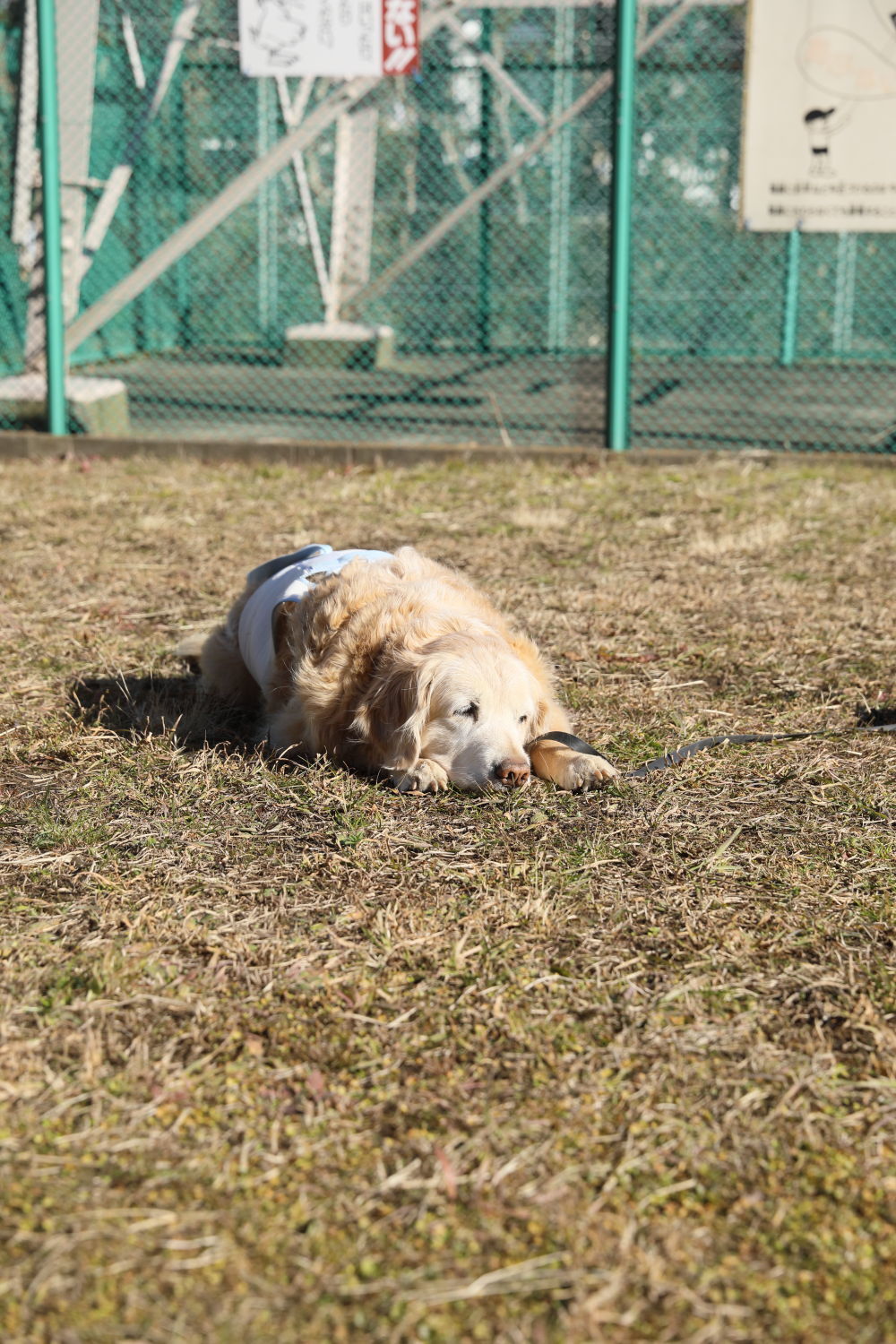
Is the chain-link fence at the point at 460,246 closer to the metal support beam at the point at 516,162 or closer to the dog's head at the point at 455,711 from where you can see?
the metal support beam at the point at 516,162

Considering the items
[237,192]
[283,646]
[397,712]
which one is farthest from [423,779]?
[237,192]

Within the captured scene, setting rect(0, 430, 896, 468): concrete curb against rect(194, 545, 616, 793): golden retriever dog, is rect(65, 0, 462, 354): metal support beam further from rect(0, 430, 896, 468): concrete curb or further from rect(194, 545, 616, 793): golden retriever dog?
rect(194, 545, 616, 793): golden retriever dog

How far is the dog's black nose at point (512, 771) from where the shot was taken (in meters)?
3.09

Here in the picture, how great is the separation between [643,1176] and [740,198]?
266 inches

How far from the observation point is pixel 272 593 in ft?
12.1

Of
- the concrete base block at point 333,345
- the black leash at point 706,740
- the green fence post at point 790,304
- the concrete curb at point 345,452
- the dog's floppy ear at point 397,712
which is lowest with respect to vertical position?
the black leash at point 706,740

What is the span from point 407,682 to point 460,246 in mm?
10933

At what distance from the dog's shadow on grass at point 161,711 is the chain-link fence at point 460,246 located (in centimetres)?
598

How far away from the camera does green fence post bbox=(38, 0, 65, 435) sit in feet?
24.9

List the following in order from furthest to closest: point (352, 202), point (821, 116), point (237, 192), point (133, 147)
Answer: point (352, 202), point (133, 147), point (237, 192), point (821, 116)

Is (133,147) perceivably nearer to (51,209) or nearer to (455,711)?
(51,209)

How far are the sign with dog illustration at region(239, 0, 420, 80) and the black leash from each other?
5.71 metres

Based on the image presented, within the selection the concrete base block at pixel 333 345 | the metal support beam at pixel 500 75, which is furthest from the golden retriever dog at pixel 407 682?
the concrete base block at pixel 333 345

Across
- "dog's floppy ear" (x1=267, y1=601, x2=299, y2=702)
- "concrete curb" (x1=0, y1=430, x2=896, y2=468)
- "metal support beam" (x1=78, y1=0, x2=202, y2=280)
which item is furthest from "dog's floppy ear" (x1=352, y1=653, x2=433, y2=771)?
"metal support beam" (x1=78, y1=0, x2=202, y2=280)
